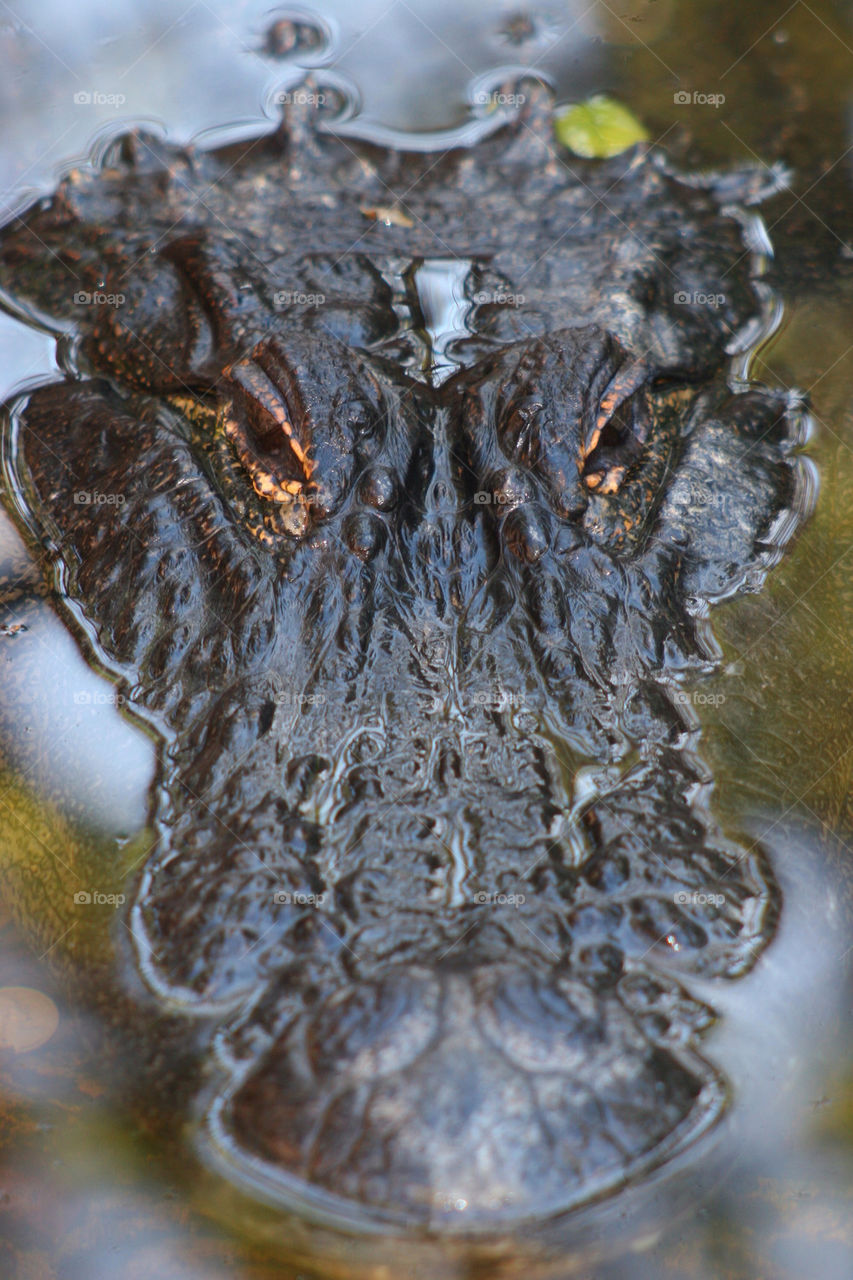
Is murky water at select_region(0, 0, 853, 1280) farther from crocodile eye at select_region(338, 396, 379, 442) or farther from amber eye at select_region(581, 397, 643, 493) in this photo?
crocodile eye at select_region(338, 396, 379, 442)

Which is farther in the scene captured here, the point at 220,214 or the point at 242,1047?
the point at 220,214

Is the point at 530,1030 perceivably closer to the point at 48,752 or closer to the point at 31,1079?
the point at 31,1079

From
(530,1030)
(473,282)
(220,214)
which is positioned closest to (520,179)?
(473,282)

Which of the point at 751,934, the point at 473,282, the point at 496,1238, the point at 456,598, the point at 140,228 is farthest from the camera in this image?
the point at 140,228

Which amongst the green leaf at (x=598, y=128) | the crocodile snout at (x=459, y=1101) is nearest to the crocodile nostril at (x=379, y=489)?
the crocodile snout at (x=459, y=1101)

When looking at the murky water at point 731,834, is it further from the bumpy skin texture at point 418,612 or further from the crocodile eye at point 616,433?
the crocodile eye at point 616,433

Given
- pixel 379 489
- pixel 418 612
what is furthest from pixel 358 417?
pixel 418 612
